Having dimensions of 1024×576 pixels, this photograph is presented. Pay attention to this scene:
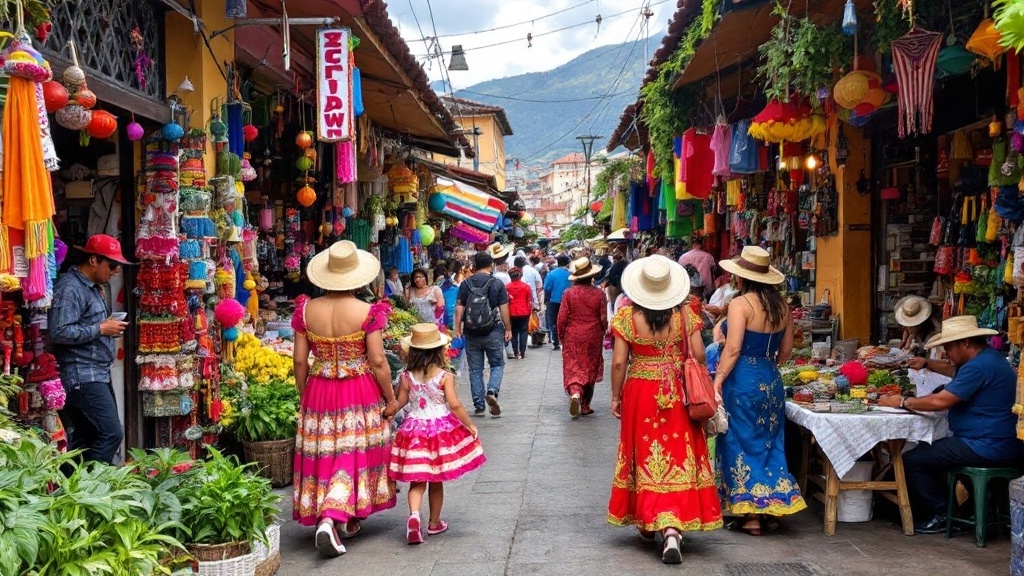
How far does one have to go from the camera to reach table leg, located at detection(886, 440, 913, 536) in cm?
652

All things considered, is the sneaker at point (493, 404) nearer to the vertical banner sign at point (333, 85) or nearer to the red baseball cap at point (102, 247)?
the vertical banner sign at point (333, 85)

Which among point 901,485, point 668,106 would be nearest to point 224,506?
point 901,485

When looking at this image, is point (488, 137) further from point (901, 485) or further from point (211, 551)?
point (211, 551)

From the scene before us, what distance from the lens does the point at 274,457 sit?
8.00m

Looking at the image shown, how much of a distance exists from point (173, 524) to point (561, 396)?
8589 millimetres

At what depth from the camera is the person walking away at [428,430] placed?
6438mm

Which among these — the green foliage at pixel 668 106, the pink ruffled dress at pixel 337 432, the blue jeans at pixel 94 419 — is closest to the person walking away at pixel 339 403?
the pink ruffled dress at pixel 337 432

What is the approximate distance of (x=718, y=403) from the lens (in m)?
6.19

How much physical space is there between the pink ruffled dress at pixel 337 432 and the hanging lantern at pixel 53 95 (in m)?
1.91

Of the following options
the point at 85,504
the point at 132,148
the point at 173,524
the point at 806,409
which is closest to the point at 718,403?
the point at 806,409

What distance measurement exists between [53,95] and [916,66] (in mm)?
5417

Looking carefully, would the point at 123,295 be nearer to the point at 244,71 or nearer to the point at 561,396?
the point at 244,71

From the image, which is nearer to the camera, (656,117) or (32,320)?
(32,320)

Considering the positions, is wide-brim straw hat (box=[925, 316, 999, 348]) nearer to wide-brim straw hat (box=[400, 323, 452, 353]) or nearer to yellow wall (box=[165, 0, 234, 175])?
wide-brim straw hat (box=[400, 323, 452, 353])
